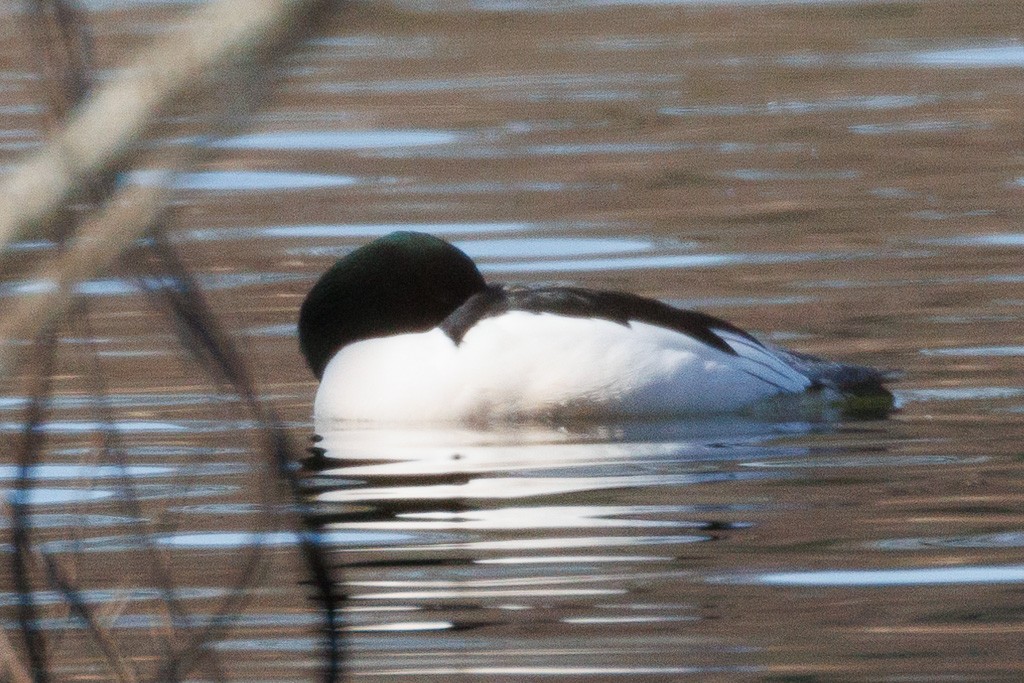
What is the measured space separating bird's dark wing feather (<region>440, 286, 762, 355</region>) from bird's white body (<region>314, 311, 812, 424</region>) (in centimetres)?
3

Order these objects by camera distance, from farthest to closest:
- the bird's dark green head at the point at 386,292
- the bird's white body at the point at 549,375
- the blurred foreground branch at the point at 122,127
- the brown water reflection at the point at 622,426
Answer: the bird's dark green head at the point at 386,292
the bird's white body at the point at 549,375
the brown water reflection at the point at 622,426
the blurred foreground branch at the point at 122,127

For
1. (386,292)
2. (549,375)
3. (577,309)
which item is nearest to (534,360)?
(549,375)

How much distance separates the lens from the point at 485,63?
1825 cm

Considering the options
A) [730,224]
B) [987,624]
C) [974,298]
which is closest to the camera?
[987,624]

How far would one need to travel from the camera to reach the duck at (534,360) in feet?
25.0

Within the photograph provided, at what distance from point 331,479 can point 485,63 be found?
11.7 m

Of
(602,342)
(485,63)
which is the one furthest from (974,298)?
(485,63)

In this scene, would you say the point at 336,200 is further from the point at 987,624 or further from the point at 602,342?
the point at 987,624

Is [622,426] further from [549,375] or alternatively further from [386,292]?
[386,292]

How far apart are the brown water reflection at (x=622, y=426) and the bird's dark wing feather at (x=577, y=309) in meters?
0.40

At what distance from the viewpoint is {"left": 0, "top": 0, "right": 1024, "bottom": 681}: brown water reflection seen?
4871 millimetres

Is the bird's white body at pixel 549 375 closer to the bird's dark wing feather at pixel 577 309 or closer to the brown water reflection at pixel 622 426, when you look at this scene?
the bird's dark wing feather at pixel 577 309

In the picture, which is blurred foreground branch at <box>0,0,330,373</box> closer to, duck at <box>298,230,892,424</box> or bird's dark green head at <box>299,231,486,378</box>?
duck at <box>298,230,892,424</box>

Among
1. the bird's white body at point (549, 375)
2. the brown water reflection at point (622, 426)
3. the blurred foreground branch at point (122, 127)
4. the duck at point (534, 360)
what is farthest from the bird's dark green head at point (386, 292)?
the blurred foreground branch at point (122, 127)
